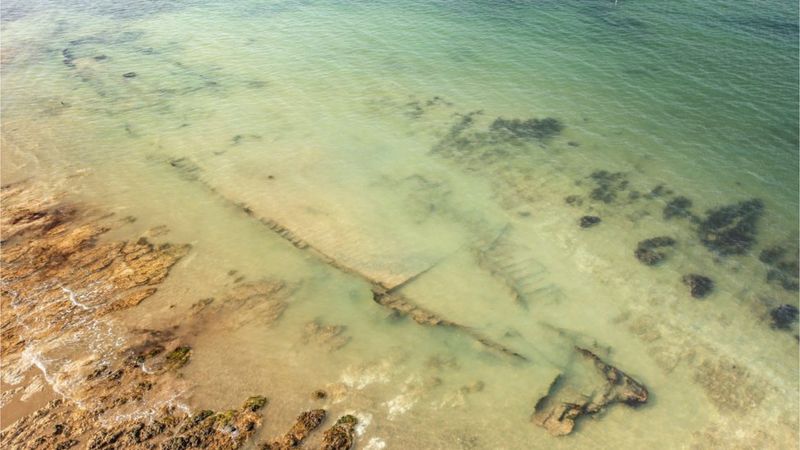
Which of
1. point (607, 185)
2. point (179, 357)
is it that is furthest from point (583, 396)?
point (179, 357)

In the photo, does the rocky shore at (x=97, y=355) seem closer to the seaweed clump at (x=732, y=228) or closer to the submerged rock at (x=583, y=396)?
the submerged rock at (x=583, y=396)

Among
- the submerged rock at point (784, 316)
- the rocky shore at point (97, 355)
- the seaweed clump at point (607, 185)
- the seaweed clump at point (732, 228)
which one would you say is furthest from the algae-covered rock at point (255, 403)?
the seaweed clump at point (732, 228)

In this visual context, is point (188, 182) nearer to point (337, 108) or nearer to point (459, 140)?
point (337, 108)

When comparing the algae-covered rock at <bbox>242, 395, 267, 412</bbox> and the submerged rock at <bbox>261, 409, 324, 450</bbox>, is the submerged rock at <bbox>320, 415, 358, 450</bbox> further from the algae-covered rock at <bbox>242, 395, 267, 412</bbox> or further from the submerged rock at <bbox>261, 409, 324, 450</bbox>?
the algae-covered rock at <bbox>242, 395, 267, 412</bbox>

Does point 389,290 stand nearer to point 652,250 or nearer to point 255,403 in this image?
point 255,403

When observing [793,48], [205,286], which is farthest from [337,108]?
[793,48]
